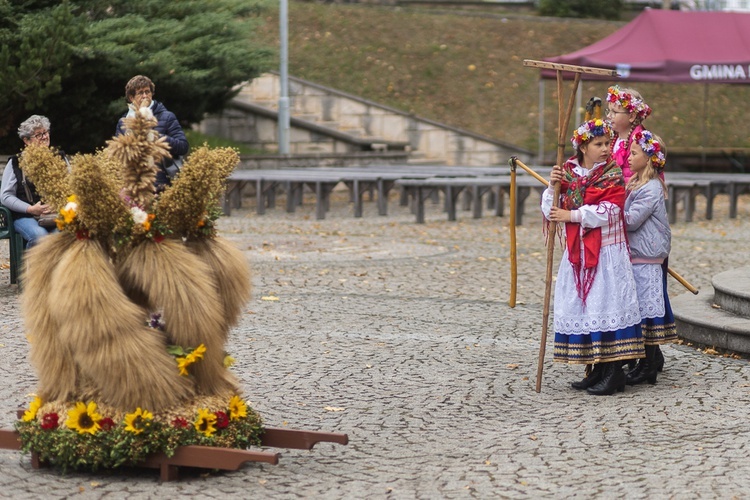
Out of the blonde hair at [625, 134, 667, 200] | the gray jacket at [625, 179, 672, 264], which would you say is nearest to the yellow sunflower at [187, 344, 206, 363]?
the gray jacket at [625, 179, 672, 264]

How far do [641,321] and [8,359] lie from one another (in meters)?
3.95

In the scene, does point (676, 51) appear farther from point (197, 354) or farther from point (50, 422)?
point (50, 422)

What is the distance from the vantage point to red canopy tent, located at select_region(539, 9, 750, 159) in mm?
19344

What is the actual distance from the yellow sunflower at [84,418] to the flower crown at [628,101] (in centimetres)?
376

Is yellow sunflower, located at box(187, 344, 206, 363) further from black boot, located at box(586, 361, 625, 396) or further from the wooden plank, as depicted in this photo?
black boot, located at box(586, 361, 625, 396)

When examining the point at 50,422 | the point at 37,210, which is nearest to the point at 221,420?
the point at 50,422

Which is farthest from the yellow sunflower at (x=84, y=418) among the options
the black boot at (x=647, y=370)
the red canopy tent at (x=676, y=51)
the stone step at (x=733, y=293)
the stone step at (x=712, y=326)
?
the red canopy tent at (x=676, y=51)

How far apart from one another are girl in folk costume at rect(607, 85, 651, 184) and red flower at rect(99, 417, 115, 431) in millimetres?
3594

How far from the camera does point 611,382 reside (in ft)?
22.2

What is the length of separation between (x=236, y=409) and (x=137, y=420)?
48cm

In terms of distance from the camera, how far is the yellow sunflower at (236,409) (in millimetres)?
5172

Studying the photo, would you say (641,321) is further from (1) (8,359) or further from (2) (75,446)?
(1) (8,359)

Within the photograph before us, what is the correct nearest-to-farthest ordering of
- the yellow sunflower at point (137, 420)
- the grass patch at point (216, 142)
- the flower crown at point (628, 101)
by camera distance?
the yellow sunflower at point (137, 420)
the flower crown at point (628, 101)
the grass patch at point (216, 142)

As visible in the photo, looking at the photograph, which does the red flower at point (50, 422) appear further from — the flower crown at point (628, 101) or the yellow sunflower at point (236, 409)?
the flower crown at point (628, 101)
